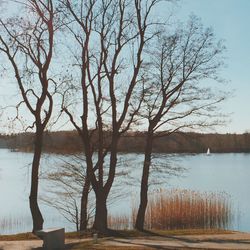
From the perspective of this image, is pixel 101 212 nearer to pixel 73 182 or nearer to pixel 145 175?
pixel 145 175

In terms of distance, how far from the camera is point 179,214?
22125mm

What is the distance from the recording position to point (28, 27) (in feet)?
51.6

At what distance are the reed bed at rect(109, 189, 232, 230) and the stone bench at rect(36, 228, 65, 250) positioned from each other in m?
9.86

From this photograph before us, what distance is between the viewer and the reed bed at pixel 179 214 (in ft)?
71.9

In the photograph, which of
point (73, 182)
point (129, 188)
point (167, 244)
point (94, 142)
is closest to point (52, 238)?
point (167, 244)

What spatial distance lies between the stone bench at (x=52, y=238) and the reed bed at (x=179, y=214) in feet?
32.4

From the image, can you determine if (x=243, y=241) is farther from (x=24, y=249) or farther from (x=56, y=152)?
(x=56, y=152)

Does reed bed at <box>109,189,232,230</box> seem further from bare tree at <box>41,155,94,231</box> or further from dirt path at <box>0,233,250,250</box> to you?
dirt path at <box>0,233,250,250</box>

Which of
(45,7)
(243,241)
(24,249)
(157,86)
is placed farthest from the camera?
(157,86)

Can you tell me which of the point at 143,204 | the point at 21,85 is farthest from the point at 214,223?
the point at 21,85

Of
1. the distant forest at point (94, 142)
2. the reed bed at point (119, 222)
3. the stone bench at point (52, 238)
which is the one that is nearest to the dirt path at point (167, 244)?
the stone bench at point (52, 238)

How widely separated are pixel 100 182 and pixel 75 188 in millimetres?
4895

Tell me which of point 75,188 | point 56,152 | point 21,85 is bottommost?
point 75,188

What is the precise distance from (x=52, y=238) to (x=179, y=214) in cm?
1130
